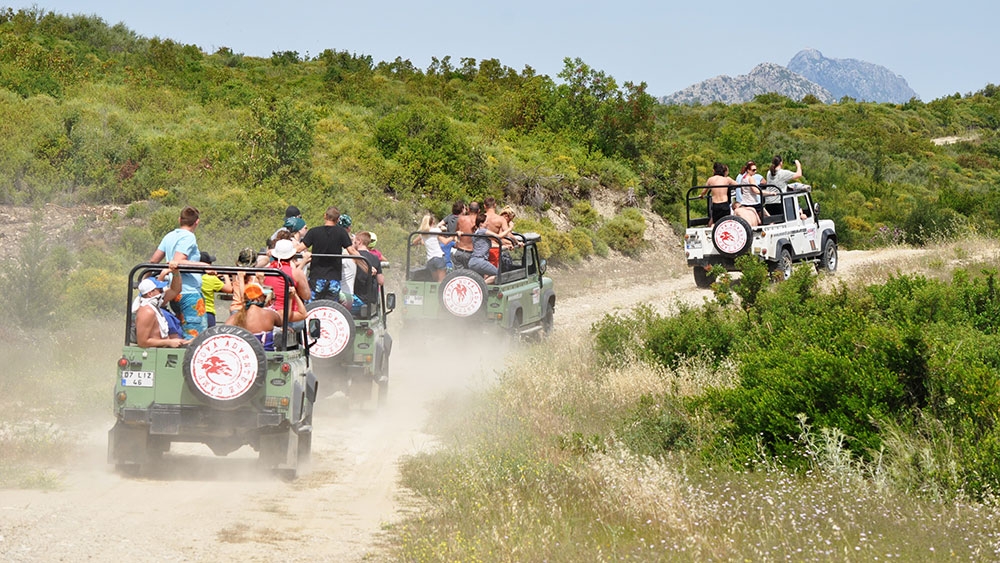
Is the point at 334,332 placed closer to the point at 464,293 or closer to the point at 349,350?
the point at 349,350

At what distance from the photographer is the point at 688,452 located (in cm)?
917

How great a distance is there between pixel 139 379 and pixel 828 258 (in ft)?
54.1

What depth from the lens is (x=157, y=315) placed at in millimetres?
9211

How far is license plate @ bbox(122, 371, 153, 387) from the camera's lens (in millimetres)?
8914

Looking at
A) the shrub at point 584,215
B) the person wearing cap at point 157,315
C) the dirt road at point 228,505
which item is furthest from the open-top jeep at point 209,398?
the shrub at point 584,215

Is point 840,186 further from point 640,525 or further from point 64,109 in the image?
point 640,525

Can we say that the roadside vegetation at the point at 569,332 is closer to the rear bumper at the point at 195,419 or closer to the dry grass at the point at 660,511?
the dry grass at the point at 660,511

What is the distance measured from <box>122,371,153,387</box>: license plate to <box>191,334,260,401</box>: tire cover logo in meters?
0.44

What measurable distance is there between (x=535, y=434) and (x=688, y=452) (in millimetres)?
1567

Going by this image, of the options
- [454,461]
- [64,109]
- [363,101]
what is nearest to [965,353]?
[454,461]

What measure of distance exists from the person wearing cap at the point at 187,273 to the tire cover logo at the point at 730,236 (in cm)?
1151

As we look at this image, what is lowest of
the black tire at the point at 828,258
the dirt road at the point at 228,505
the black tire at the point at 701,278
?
the dirt road at the point at 228,505

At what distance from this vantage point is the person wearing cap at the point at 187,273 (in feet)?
33.3

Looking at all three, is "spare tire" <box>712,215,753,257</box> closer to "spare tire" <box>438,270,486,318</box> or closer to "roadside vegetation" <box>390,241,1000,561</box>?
"spare tire" <box>438,270,486,318</box>
